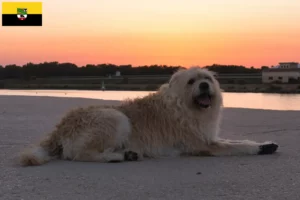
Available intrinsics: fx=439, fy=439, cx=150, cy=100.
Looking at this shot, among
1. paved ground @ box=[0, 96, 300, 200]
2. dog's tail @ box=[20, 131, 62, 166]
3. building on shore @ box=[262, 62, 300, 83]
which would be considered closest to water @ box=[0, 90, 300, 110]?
dog's tail @ box=[20, 131, 62, 166]

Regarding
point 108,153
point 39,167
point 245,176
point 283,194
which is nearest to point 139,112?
point 108,153

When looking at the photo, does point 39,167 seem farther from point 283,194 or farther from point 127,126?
point 283,194

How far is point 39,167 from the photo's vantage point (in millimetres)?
5551

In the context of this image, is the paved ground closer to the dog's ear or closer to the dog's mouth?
the dog's mouth

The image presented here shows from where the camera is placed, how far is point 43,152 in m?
5.99

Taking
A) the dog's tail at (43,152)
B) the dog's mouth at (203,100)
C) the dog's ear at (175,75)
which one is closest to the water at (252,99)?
the dog's ear at (175,75)

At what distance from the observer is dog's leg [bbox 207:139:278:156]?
20.9 ft

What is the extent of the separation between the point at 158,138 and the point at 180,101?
0.66 metres

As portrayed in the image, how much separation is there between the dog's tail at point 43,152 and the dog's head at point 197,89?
1908 millimetres

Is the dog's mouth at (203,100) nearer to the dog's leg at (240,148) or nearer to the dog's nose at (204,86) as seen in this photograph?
the dog's nose at (204,86)

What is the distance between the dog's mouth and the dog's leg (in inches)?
23.9

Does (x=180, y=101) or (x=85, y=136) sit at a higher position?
(x=180, y=101)

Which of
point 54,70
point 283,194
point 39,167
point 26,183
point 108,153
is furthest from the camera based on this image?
point 54,70

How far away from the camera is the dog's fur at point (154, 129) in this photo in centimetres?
604
